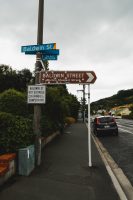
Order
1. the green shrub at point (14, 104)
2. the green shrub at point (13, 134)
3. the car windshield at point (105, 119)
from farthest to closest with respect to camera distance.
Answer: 1. the car windshield at point (105, 119)
2. the green shrub at point (14, 104)
3. the green shrub at point (13, 134)

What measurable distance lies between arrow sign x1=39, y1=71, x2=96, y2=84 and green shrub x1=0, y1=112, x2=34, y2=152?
156cm

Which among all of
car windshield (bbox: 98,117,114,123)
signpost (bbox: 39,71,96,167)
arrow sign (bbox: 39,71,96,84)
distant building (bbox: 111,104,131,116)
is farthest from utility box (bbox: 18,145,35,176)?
distant building (bbox: 111,104,131,116)

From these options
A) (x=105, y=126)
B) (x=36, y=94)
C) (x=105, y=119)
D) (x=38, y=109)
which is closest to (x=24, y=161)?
(x=38, y=109)

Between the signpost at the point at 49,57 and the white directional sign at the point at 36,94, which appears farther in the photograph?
the signpost at the point at 49,57

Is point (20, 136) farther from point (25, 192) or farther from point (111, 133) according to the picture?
point (111, 133)

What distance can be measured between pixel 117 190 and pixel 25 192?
2.02 meters

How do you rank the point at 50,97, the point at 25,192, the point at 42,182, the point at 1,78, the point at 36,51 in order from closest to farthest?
the point at 25,192 → the point at 42,182 → the point at 36,51 → the point at 50,97 → the point at 1,78

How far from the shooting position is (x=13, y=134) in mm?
9242

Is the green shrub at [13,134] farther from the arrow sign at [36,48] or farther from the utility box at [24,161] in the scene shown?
the arrow sign at [36,48]

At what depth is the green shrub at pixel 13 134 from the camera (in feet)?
29.6

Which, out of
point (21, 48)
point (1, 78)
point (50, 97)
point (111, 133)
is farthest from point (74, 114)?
point (21, 48)

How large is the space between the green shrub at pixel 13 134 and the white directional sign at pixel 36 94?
0.76 meters

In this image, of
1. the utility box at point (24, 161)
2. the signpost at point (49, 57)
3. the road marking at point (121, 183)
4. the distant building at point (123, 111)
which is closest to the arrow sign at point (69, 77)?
the signpost at point (49, 57)

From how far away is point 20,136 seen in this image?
925 centimetres
